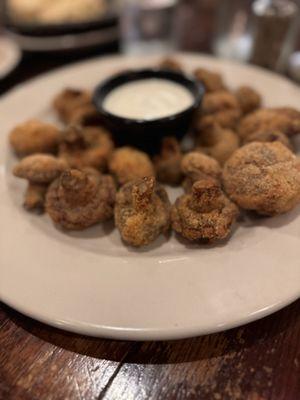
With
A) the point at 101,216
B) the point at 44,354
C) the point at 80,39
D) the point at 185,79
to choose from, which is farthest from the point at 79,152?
the point at 80,39

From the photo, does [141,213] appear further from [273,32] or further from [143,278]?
[273,32]

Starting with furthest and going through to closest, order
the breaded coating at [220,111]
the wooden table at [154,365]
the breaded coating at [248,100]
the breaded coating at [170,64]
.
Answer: the breaded coating at [170,64] < the breaded coating at [248,100] < the breaded coating at [220,111] < the wooden table at [154,365]

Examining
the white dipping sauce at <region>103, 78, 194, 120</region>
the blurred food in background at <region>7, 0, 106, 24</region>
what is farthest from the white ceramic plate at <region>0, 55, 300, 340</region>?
the blurred food in background at <region>7, 0, 106, 24</region>

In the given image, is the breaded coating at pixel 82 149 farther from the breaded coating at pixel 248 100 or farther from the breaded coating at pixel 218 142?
the breaded coating at pixel 248 100

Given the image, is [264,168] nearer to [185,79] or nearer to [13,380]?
[185,79]

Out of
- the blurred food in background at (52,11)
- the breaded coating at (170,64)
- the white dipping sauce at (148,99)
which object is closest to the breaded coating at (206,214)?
the white dipping sauce at (148,99)

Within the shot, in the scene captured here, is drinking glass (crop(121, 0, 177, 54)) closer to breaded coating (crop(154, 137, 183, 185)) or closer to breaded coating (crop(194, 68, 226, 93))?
breaded coating (crop(194, 68, 226, 93))
